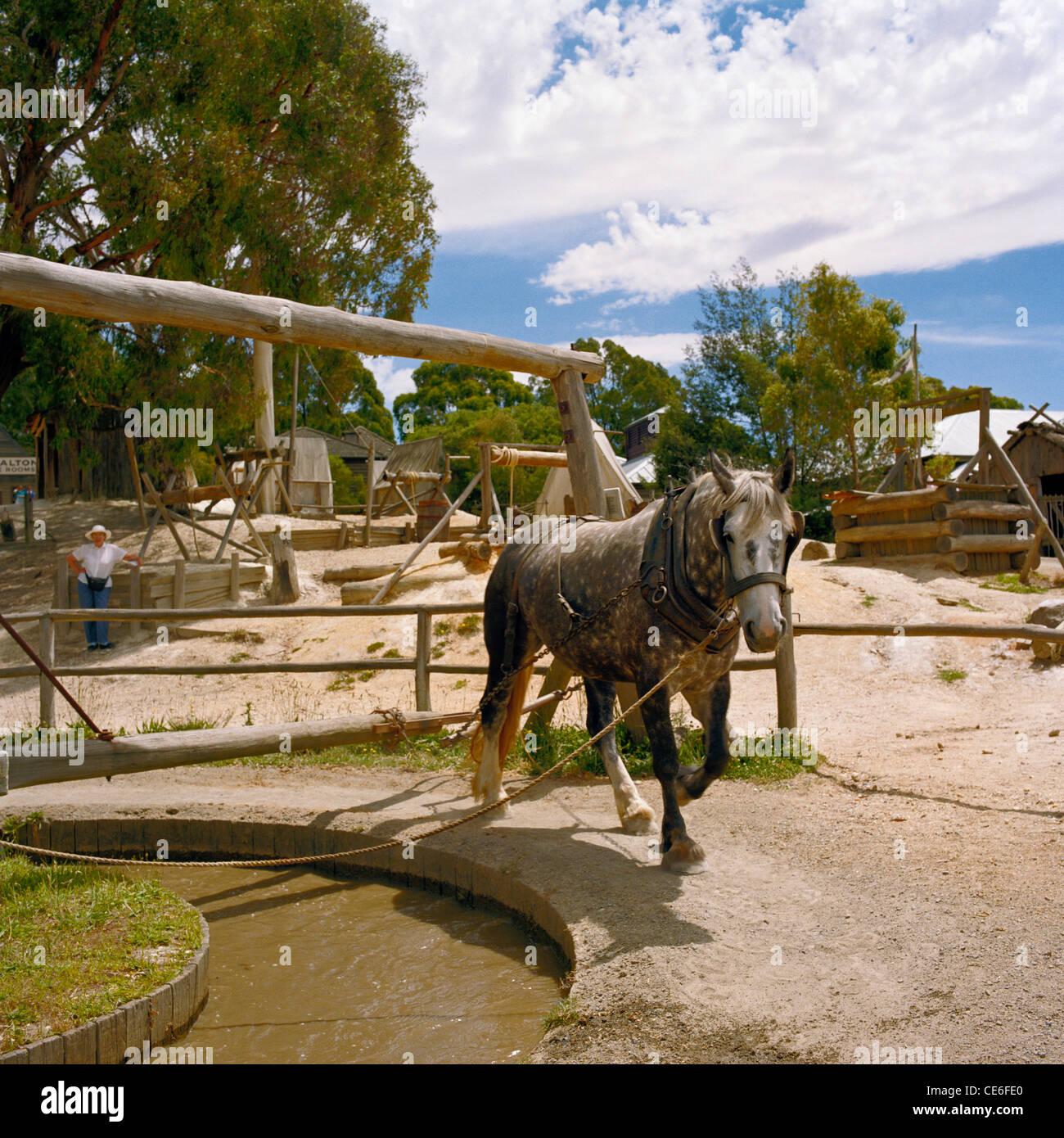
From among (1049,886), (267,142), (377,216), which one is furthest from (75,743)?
(377,216)

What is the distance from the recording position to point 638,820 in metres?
4.91

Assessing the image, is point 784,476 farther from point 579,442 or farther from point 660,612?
point 579,442

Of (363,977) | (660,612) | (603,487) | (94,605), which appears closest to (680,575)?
(660,612)

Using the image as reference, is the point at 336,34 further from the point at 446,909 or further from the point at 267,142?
the point at 446,909

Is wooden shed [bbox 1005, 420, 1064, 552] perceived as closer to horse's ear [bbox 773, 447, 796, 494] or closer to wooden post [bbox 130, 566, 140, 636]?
wooden post [bbox 130, 566, 140, 636]

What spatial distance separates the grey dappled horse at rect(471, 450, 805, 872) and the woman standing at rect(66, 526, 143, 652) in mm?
9277

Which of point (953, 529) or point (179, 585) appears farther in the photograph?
point (179, 585)

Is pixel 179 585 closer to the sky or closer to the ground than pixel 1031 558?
closer to the ground

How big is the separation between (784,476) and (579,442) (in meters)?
2.86

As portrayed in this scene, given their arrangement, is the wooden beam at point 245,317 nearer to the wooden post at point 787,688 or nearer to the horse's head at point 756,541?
the horse's head at point 756,541

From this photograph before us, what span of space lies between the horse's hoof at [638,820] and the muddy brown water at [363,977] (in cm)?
79

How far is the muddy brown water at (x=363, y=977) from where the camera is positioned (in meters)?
3.39
